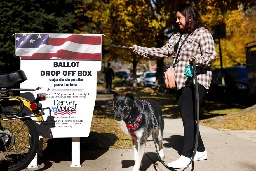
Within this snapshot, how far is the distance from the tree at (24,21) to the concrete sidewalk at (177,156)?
27.0 ft

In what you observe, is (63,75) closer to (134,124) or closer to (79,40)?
(79,40)

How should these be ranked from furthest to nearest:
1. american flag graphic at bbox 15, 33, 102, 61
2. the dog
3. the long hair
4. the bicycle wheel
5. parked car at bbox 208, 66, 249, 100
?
parked car at bbox 208, 66, 249, 100
the long hair
american flag graphic at bbox 15, 33, 102, 61
the bicycle wheel
the dog

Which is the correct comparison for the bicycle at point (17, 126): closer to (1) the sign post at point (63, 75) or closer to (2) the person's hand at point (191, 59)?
(1) the sign post at point (63, 75)

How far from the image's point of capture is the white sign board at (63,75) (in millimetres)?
5371

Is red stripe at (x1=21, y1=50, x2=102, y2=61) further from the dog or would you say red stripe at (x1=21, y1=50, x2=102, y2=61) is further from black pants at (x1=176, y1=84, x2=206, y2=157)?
black pants at (x1=176, y1=84, x2=206, y2=157)

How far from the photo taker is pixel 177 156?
20.4ft

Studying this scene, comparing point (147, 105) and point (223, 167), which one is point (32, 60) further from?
point (223, 167)

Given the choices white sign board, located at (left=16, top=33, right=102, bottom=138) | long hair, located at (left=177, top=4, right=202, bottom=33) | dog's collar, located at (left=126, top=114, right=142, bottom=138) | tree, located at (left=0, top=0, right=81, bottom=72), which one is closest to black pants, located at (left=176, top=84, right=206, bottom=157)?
long hair, located at (left=177, top=4, right=202, bottom=33)

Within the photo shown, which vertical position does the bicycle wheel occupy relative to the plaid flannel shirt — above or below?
below

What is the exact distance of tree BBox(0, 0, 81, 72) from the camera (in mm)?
14336

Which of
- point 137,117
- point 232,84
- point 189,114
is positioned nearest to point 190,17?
point 189,114

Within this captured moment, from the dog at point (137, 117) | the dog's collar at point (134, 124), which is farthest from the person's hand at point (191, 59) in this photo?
the dog's collar at point (134, 124)

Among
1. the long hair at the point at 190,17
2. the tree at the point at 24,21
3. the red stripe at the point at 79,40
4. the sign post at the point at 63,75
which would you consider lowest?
the sign post at the point at 63,75

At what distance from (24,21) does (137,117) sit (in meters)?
11.3
